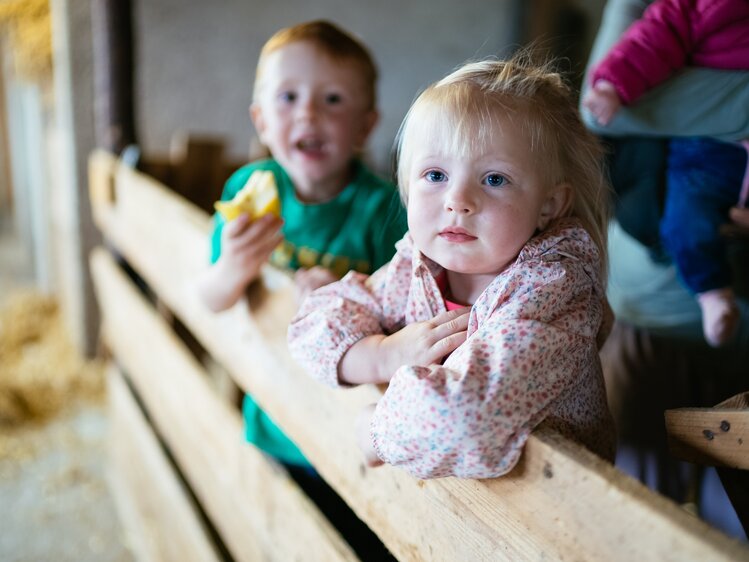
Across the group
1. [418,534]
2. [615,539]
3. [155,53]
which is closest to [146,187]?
[418,534]

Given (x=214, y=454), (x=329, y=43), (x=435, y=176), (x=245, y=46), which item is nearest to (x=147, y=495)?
(x=214, y=454)

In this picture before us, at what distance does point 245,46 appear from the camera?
3408mm

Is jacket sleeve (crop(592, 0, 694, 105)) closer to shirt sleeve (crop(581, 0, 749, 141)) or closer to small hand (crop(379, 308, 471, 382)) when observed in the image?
shirt sleeve (crop(581, 0, 749, 141))

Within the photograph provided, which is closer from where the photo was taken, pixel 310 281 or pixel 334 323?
pixel 334 323

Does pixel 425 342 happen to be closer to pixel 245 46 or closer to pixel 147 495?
pixel 147 495

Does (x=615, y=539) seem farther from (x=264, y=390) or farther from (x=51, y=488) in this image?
(x=51, y=488)

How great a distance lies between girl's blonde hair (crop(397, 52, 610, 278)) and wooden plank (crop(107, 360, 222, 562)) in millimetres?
1075

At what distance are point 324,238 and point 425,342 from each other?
2.03 feet

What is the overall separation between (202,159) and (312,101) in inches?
45.5

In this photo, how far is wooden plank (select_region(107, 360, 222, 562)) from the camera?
64.2 inches

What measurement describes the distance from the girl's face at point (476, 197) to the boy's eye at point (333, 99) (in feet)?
1.84

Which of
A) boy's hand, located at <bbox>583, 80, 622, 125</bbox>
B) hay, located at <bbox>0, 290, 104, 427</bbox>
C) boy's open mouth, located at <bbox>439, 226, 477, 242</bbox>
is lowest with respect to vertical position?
hay, located at <bbox>0, 290, 104, 427</bbox>

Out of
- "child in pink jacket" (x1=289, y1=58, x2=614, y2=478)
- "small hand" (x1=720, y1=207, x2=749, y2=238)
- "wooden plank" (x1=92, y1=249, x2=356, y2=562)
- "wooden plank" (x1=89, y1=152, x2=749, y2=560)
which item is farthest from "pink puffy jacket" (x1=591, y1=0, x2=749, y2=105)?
"wooden plank" (x1=92, y1=249, x2=356, y2=562)

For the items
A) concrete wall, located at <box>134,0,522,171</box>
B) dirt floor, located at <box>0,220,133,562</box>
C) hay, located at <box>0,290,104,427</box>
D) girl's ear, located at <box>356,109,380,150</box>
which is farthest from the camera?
concrete wall, located at <box>134,0,522,171</box>
